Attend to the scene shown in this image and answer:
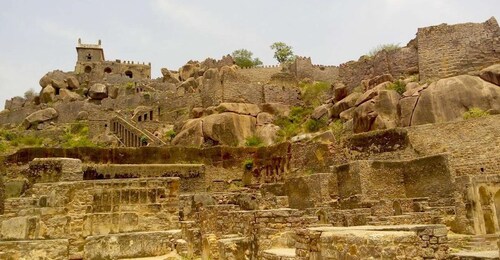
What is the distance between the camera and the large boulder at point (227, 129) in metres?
29.1

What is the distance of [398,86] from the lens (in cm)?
2748

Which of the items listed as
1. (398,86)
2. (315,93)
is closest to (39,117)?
(315,93)

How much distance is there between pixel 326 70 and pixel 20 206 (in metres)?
36.3

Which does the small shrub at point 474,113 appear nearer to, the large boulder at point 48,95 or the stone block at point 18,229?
the stone block at point 18,229

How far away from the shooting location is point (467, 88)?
23.4 meters

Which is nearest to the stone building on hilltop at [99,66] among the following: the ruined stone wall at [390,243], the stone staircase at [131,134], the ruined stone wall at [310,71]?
the stone staircase at [131,134]

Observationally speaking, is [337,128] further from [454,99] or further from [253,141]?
[454,99]

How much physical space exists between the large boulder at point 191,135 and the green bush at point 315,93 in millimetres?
9797

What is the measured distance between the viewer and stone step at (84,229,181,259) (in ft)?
29.1

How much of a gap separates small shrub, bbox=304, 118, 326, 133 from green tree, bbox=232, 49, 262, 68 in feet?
77.0

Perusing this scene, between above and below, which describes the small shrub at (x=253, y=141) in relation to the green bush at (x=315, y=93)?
below

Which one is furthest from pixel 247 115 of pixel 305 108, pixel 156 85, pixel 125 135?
pixel 156 85

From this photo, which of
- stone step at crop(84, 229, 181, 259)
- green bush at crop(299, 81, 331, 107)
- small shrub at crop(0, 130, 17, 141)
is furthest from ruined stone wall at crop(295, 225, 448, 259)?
small shrub at crop(0, 130, 17, 141)

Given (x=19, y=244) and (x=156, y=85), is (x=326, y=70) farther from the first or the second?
(x=19, y=244)
